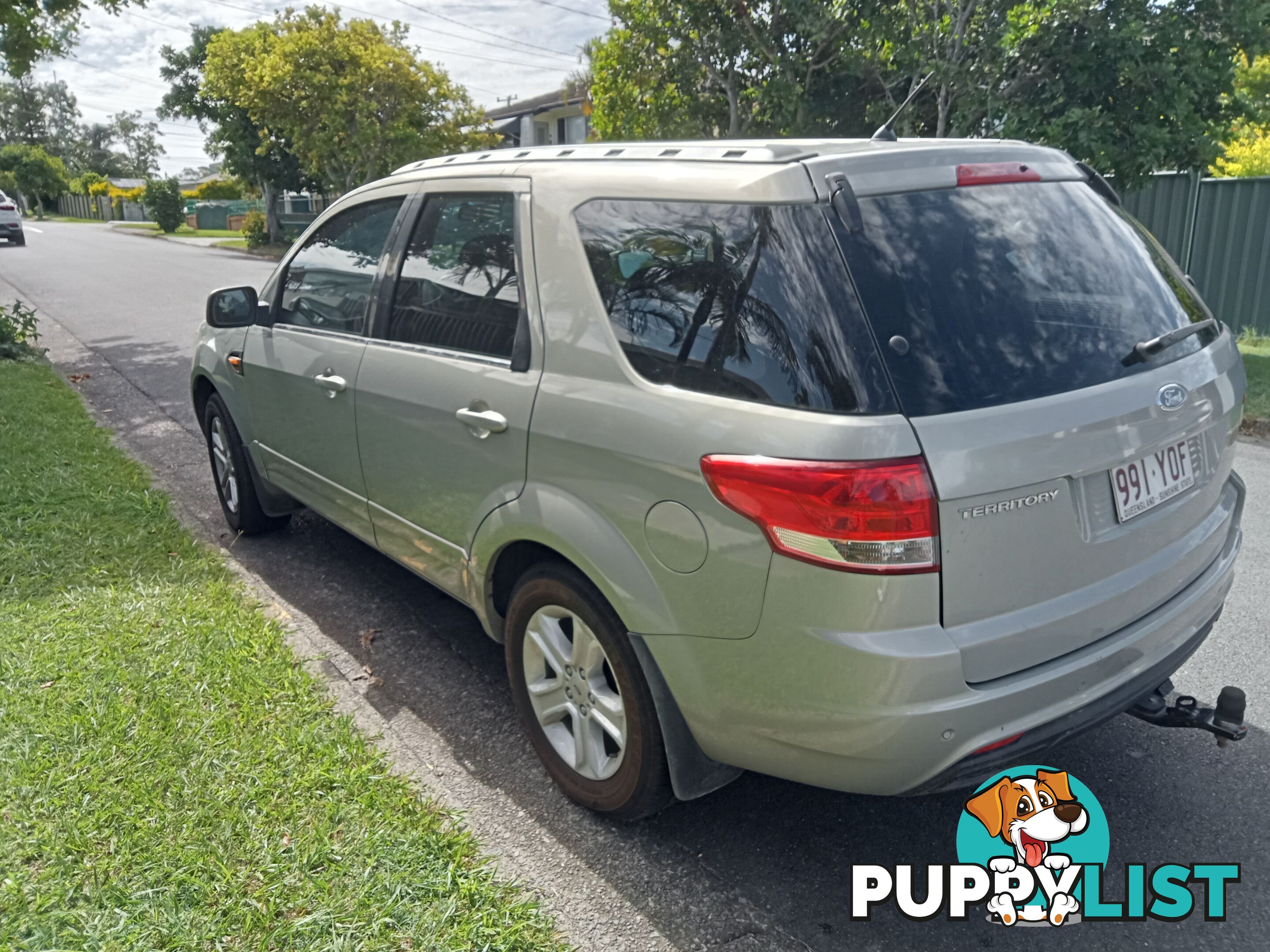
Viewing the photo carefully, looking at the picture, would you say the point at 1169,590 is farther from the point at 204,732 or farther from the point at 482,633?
the point at 204,732

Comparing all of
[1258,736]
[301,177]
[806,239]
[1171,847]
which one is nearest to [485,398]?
[806,239]

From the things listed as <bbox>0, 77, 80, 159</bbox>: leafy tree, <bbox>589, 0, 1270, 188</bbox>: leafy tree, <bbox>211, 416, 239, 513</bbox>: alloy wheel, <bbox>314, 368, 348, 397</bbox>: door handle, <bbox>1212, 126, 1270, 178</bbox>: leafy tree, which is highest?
<bbox>0, 77, 80, 159</bbox>: leafy tree

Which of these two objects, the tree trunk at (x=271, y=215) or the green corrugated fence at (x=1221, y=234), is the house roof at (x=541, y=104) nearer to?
the tree trunk at (x=271, y=215)

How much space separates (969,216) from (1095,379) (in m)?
0.50

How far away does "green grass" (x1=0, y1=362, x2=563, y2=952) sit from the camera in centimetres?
254

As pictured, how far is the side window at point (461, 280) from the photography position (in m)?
3.16

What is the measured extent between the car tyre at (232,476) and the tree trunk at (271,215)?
3114 centimetres

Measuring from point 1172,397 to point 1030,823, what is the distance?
1.18 meters

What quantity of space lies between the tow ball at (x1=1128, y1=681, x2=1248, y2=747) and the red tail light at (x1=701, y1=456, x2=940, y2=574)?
111cm

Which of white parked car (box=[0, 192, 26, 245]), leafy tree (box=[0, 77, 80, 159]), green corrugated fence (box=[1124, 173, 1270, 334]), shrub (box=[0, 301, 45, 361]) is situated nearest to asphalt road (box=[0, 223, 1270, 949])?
shrub (box=[0, 301, 45, 361])

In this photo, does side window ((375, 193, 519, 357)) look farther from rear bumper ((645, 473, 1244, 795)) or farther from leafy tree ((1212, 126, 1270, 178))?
leafy tree ((1212, 126, 1270, 178))

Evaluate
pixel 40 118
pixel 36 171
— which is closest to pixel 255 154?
pixel 36 171

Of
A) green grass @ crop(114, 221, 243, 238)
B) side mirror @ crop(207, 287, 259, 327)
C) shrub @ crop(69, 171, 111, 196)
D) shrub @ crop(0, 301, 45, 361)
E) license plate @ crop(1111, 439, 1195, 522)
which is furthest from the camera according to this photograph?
shrub @ crop(69, 171, 111, 196)

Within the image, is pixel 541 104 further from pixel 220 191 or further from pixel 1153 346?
pixel 1153 346
